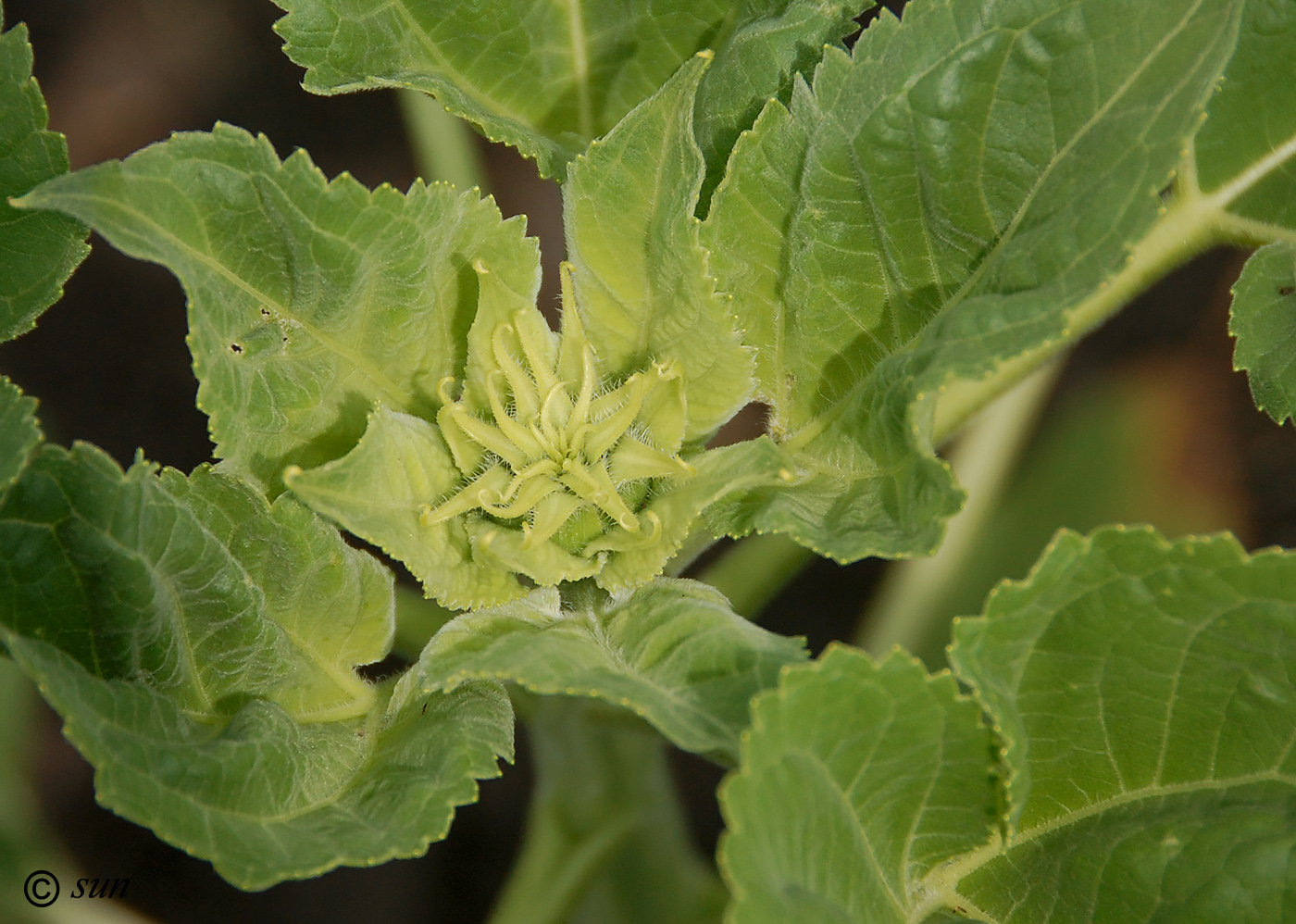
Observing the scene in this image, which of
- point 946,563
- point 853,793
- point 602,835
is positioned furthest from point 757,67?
point 946,563

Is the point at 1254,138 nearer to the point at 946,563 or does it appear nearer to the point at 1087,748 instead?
the point at 1087,748

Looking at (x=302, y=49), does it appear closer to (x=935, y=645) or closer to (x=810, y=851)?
(x=810, y=851)

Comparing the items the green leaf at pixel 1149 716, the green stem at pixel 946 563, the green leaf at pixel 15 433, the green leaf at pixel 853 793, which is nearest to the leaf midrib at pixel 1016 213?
the green leaf at pixel 1149 716

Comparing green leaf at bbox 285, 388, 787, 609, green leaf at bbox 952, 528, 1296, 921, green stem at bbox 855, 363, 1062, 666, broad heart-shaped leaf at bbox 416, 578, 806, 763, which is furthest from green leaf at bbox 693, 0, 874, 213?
green stem at bbox 855, 363, 1062, 666

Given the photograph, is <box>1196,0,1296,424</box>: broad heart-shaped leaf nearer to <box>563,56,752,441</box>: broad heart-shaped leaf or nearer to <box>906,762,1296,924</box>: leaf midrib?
<box>906,762,1296,924</box>: leaf midrib

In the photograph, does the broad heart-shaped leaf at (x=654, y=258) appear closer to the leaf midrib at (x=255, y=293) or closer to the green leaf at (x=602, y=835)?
the leaf midrib at (x=255, y=293)

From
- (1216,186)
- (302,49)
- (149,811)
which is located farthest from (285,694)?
(1216,186)
